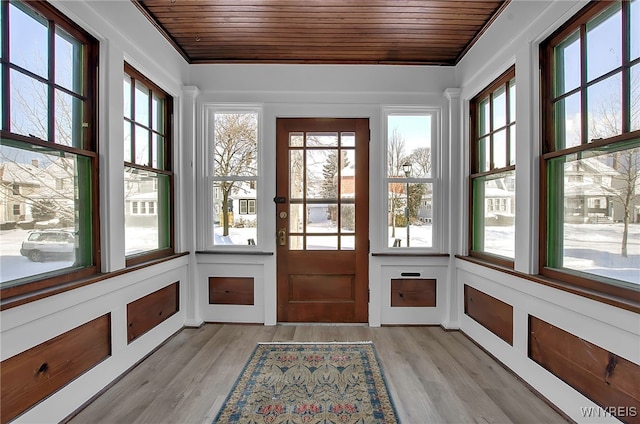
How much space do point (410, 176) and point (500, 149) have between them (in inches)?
34.3

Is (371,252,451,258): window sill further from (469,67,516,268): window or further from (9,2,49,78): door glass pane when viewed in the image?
(9,2,49,78): door glass pane

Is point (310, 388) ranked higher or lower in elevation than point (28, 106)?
lower

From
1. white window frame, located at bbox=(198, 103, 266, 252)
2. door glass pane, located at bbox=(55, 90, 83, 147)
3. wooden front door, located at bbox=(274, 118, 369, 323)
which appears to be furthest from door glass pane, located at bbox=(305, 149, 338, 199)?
door glass pane, located at bbox=(55, 90, 83, 147)

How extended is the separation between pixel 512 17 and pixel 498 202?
1.43 m

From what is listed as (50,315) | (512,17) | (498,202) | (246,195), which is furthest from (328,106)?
(50,315)

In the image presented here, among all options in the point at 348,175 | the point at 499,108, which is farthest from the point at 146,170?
Result: the point at 499,108

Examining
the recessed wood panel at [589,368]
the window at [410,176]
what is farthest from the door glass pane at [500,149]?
the recessed wood panel at [589,368]

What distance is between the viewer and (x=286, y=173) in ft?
10.5

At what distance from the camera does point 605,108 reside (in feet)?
5.48

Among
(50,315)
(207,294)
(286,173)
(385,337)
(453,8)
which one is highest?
(453,8)

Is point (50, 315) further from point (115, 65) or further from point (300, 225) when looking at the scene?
point (300, 225)

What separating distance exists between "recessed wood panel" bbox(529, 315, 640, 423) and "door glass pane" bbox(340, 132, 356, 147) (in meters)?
2.20

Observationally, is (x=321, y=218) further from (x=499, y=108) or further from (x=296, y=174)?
(x=499, y=108)

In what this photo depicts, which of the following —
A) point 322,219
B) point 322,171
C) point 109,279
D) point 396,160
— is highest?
point 396,160
